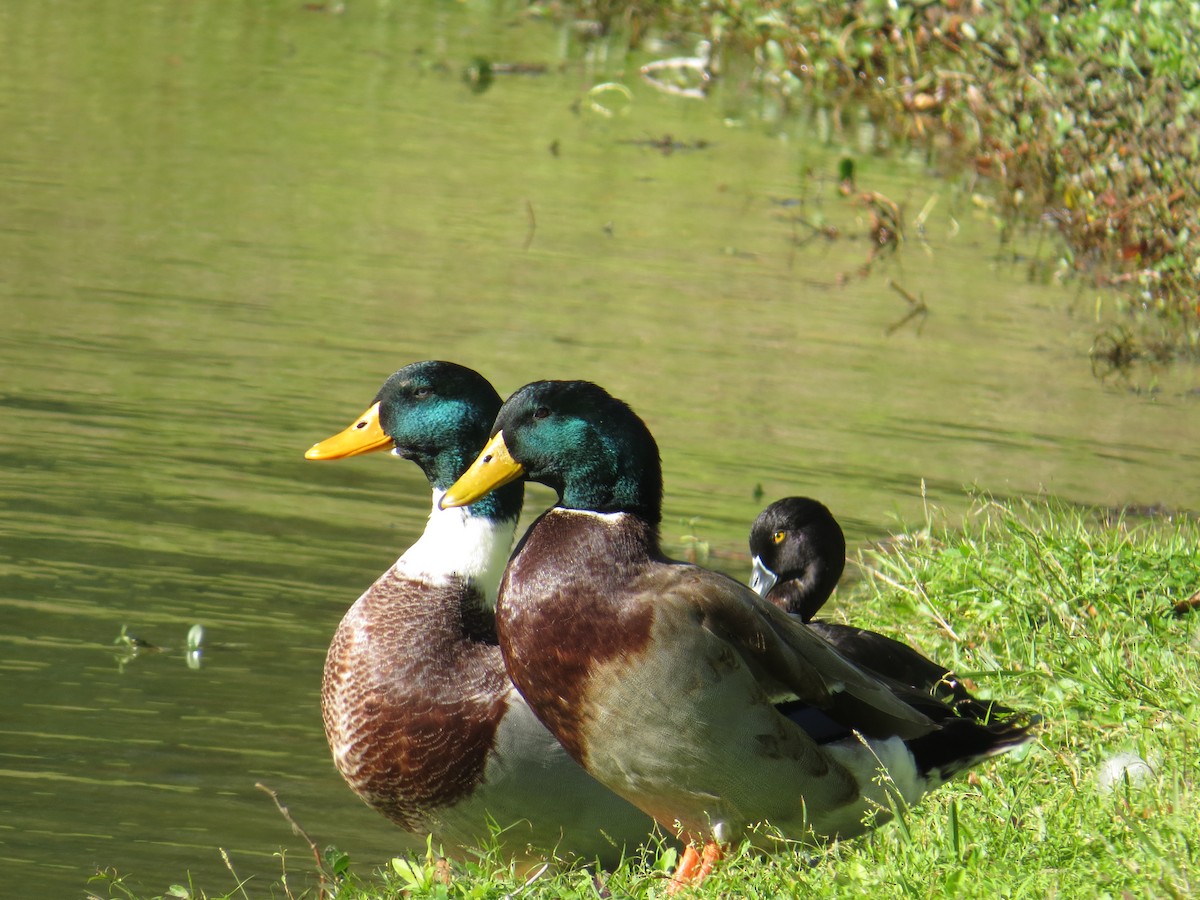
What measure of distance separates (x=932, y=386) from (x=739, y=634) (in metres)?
5.44

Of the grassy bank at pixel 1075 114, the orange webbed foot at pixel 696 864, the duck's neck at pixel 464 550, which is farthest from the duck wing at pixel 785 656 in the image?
the grassy bank at pixel 1075 114

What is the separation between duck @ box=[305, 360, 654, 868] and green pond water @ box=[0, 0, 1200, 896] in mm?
493

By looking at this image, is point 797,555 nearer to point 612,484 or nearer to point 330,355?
point 612,484

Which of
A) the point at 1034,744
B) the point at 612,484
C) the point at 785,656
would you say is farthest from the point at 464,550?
the point at 1034,744

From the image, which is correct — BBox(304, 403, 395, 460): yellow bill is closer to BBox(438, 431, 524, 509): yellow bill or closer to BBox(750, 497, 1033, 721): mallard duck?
BBox(438, 431, 524, 509): yellow bill

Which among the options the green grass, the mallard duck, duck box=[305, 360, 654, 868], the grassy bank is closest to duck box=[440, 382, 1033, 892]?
the green grass

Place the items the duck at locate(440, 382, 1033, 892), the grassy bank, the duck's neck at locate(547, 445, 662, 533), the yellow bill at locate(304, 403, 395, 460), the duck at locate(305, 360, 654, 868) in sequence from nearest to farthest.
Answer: the duck at locate(440, 382, 1033, 892) < the duck's neck at locate(547, 445, 662, 533) < the duck at locate(305, 360, 654, 868) < the yellow bill at locate(304, 403, 395, 460) < the grassy bank

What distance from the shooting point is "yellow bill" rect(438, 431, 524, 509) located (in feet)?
13.5

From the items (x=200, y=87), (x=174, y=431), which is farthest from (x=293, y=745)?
(x=200, y=87)

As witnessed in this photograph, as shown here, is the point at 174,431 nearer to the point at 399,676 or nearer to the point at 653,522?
the point at 399,676

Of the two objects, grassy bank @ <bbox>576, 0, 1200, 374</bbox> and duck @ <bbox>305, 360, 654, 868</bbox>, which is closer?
duck @ <bbox>305, 360, 654, 868</bbox>

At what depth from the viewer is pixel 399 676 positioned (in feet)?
14.6

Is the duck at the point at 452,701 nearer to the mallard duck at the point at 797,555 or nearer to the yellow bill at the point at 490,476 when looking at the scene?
the yellow bill at the point at 490,476

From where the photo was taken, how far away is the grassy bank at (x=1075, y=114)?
9867mm
